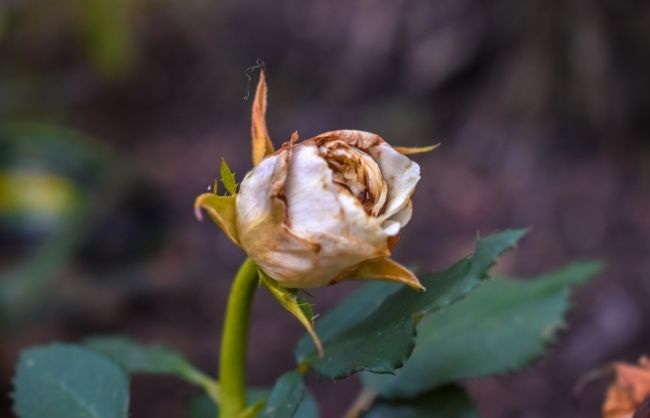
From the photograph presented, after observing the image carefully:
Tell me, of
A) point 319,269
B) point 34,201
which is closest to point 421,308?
point 319,269

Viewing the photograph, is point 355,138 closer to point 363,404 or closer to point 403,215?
point 403,215

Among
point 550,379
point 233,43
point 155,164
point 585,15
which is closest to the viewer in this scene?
point 550,379

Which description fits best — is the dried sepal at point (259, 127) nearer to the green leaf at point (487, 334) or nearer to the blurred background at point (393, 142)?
the green leaf at point (487, 334)

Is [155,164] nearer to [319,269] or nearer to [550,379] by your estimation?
[550,379]

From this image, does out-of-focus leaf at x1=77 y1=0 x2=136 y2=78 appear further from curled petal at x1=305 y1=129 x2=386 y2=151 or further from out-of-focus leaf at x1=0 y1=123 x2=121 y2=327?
curled petal at x1=305 y1=129 x2=386 y2=151

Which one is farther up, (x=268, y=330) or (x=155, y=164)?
(x=155, y=164)

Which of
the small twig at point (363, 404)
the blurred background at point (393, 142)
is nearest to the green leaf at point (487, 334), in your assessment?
the small twig at point (363, 404)

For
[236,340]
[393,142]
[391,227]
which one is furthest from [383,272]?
[393,142]
